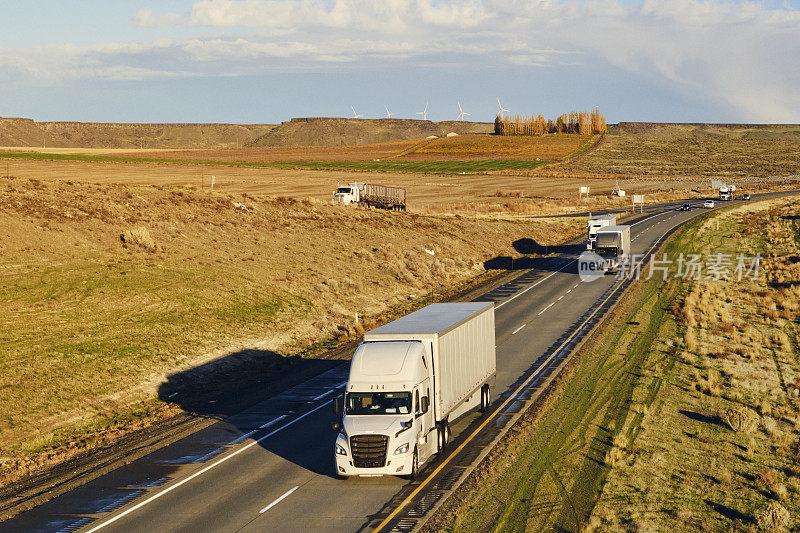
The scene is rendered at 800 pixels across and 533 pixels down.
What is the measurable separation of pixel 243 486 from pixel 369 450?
12.5ft

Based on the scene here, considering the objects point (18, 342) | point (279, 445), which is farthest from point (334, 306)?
point (279, 445)

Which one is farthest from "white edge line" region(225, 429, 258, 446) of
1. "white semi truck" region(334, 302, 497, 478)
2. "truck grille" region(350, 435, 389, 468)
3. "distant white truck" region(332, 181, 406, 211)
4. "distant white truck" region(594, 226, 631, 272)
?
"distant white truck" region(332, 181, 406, 211)

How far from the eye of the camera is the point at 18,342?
32.5 meters

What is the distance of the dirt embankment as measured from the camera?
30125 mm

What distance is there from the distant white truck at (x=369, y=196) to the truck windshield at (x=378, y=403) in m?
61.2

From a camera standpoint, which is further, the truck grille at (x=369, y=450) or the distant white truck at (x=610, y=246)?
the distant white truck at (x=610, y=246)

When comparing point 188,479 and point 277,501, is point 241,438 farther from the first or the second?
point 277,501

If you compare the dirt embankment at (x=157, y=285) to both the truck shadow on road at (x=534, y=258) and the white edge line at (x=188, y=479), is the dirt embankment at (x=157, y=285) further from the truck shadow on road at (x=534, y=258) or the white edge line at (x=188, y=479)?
the white edge line at (x=188, y=479)

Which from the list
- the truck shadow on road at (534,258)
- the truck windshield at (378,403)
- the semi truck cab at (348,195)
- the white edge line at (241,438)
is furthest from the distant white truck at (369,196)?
the truck windshield at (378,403)

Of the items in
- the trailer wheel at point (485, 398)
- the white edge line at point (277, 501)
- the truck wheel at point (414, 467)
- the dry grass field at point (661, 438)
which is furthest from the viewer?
the trailer wheel at point (485, 398)

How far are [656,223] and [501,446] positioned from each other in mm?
79884

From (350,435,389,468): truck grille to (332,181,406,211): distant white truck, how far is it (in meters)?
62.1

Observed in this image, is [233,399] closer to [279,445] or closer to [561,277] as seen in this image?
[279,445]

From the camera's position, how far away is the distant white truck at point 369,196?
8305cm
